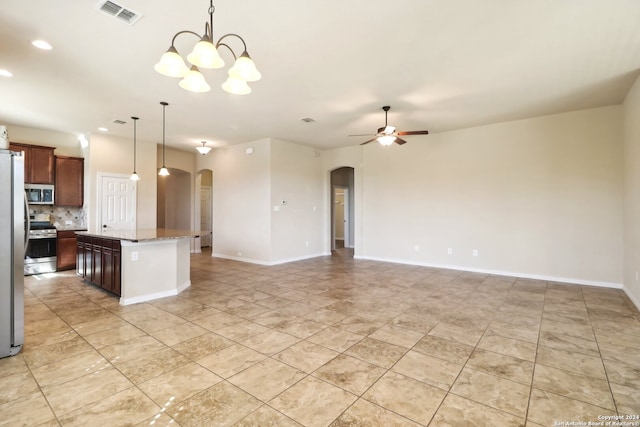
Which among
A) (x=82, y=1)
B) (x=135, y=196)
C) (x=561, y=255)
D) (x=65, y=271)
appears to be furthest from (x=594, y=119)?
(x=65, y=271)

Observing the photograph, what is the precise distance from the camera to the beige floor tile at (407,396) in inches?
76.0

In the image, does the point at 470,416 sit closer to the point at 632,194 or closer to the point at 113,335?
the point at 113,335

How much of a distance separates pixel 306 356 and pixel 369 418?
0.90m

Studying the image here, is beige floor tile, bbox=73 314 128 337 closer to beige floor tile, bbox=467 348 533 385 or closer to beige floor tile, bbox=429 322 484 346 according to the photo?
Answer: beige floor tile, bbox=429 322 484 346

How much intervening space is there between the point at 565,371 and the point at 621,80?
3.94 metres

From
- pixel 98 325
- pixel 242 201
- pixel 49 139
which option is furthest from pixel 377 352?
pixel 49 139

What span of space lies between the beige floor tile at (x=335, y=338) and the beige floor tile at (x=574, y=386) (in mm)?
1490

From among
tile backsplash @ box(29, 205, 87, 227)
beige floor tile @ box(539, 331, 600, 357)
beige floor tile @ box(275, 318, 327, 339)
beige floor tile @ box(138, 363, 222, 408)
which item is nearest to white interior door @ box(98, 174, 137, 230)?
tile backsplash @ box(29, 205, 87, 227)

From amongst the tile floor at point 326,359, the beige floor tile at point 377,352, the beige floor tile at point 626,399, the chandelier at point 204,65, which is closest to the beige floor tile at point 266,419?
the tile floor at point 326,359

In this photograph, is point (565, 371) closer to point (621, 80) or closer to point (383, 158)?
point (621, 80)

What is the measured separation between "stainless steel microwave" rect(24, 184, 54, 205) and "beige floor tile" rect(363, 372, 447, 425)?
7550 mm

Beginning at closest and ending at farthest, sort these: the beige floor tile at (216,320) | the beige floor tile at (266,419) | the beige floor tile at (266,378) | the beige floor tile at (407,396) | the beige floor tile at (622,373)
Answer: the beige floor tile at (266,419) < the beige floor tile at (407,396) < the beige floor tile at (266,378) < the beige floor tile at (622,373) < the beige floor tile at (216,320)

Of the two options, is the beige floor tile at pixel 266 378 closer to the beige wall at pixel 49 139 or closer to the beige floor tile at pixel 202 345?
the beige floor tile at pixel 202 345

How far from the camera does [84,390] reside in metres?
2.17
